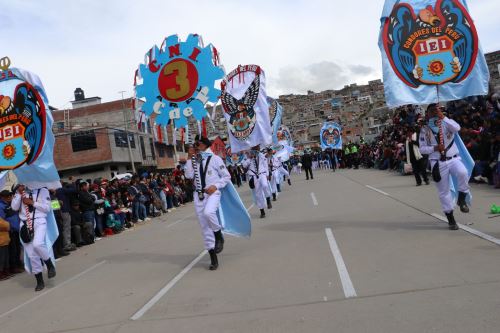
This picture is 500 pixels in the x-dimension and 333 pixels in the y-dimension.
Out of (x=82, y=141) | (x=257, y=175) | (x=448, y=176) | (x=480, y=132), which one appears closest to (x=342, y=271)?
(x=448, y=176)

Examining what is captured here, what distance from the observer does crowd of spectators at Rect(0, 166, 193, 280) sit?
34.7 ft

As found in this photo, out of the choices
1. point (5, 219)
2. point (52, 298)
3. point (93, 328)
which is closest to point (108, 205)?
point (5, 219)

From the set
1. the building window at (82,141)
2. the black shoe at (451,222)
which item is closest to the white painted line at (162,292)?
the black shoe at (451,222)

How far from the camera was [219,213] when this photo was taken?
828 cm

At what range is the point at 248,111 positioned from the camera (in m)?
12.1

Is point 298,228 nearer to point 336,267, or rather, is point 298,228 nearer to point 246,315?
point 336,267

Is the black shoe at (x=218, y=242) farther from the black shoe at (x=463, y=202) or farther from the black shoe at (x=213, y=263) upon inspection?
the black shoe at (x=463, y=202)

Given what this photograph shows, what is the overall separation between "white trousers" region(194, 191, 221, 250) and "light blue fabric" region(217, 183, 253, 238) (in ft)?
1.70

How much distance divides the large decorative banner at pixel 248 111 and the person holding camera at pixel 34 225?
17.6 feet

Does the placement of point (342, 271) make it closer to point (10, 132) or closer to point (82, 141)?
point (10, 132)

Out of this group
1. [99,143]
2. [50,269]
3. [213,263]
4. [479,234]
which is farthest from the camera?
[99,143]

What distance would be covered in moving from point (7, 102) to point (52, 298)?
354 cm

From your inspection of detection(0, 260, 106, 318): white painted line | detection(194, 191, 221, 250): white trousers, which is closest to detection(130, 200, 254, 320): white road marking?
detection(194, 191, 221, 250): white trousers

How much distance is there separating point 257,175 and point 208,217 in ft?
20.9
